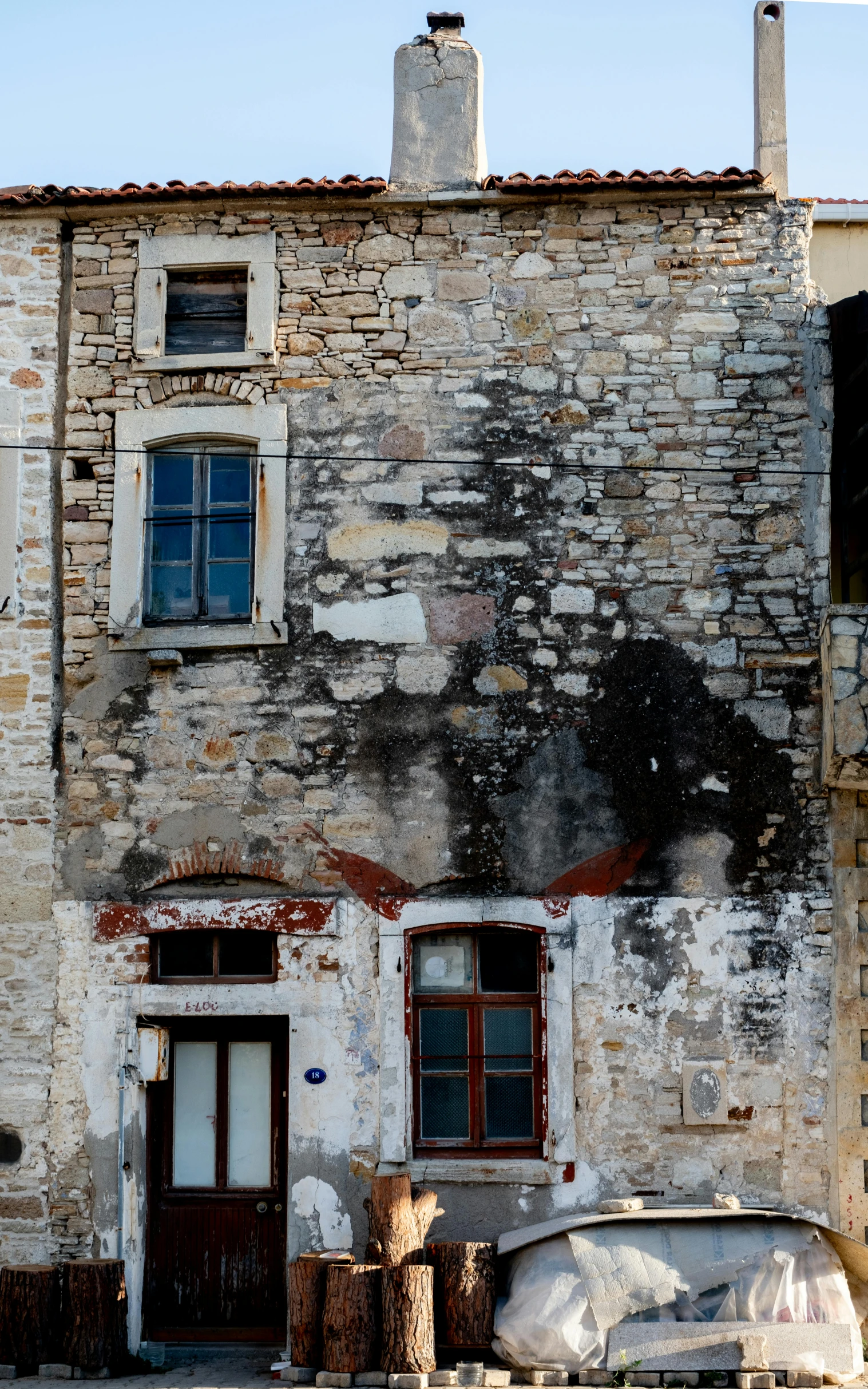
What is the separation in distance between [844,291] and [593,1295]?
7.26 metres

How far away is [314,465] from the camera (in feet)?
29.4

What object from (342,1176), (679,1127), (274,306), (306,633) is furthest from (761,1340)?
(274,306)

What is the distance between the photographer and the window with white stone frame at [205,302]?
358 inches

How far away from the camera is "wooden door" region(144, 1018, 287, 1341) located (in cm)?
837

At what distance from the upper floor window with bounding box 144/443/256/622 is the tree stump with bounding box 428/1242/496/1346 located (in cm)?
427

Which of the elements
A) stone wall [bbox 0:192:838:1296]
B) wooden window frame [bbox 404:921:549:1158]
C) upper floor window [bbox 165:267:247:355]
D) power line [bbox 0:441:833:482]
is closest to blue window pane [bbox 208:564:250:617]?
stone wall [bbox 0:192:838:1296]

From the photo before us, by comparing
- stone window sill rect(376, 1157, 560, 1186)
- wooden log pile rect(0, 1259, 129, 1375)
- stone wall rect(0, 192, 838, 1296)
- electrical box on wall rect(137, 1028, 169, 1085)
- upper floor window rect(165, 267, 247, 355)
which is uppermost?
upper floor window rect(165, 267, 247, 355)

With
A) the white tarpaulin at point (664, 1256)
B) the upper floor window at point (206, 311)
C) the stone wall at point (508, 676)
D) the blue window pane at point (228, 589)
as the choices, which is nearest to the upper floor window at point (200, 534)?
the blue window pane at point (228, 589)

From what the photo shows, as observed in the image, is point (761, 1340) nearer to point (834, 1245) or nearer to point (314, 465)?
point (834, 1245)

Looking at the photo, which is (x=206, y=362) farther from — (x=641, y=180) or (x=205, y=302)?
(x=641, y=180)

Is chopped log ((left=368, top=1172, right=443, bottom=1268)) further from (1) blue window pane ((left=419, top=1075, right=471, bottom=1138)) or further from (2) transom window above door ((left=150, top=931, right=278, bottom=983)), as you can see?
(2) transom window above door ((left=150, top=931, right=278, bottom=983))

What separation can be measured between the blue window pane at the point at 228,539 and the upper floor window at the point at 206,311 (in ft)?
3.97

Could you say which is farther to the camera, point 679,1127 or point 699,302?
point 699,302

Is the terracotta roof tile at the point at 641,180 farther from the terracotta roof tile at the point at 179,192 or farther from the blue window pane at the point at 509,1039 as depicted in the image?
the blue window pane at the point at 509,1039
